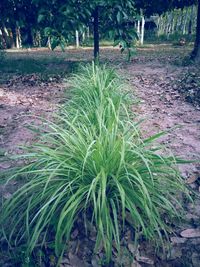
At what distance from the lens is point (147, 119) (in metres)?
2.98

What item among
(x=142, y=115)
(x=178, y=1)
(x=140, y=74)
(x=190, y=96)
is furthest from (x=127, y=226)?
(x=178, y=1)

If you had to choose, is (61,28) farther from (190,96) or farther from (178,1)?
(178,1)

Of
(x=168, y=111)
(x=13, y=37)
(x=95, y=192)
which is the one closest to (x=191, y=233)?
(x=95, y=192)

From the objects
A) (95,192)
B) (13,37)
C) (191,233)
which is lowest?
(191,233)

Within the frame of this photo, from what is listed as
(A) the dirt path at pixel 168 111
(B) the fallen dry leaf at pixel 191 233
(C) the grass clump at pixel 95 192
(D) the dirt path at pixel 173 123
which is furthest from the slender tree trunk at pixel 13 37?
(B) the fallen dry leaf at pixel 191 233

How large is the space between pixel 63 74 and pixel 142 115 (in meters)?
3.13

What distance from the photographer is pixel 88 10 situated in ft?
17.6

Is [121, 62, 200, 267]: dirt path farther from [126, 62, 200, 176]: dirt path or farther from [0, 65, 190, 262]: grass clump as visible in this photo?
[0, 65, 190, 262]: grass clump

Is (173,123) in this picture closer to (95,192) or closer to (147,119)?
(147,119)

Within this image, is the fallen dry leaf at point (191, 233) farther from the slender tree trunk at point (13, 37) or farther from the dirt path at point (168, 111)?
the slender tree trunk at point (13, 37)

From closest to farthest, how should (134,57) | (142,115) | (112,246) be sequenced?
(112,246) < (142,115) < (134,57)

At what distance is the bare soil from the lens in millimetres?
1754

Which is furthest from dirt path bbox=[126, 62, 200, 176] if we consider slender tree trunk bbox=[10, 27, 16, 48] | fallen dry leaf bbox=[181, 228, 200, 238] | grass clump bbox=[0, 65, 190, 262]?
slender tree trunk bbox=[10, 27, 16, 48]

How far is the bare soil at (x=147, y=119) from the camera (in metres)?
1.75
